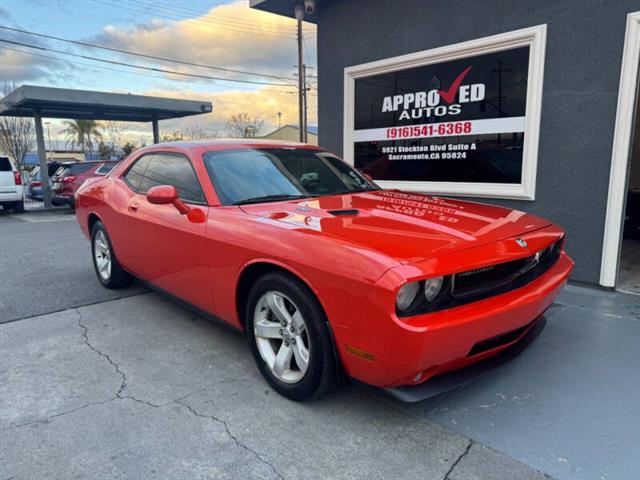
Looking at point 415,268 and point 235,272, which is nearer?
point 415,268

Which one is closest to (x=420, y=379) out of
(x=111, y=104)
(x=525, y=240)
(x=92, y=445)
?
(x=525, y=240)

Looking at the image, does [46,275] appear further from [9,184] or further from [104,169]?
[9,184]

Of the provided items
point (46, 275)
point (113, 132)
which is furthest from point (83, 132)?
point (46, 275)

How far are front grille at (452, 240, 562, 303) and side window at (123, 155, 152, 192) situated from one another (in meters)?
3.27

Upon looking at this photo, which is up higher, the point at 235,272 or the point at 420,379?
the point at 235,272

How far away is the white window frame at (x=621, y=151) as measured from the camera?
4.32m

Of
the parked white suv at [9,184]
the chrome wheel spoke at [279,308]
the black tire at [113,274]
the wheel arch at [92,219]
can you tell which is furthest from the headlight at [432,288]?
the parked white suv at [9,184]

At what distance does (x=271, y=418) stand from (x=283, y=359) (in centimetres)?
34

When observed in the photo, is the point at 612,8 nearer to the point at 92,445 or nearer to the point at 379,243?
the point at 379,243

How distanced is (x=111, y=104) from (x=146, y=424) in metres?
14.3

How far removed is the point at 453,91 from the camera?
19.3ft

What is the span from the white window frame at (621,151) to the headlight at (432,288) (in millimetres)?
3376

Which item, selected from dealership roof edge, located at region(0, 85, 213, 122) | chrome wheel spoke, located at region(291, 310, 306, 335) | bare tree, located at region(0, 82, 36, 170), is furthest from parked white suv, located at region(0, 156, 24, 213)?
bare tree, located at region(0, 82, 36, 170)

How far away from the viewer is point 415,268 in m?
2.11
